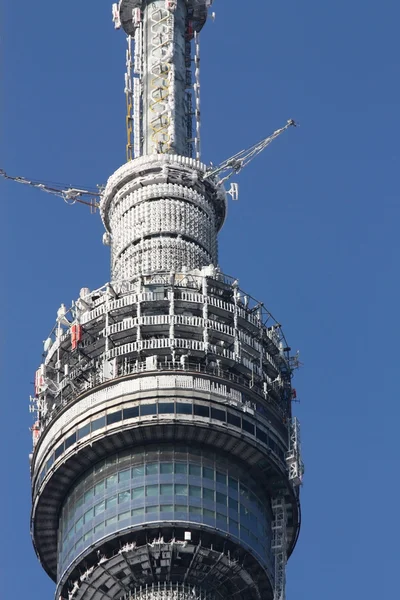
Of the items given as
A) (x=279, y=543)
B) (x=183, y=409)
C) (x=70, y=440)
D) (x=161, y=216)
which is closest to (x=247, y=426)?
(x=183, y=409)

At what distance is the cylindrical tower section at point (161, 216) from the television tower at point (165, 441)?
35 centimetres

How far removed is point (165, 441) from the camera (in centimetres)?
12762

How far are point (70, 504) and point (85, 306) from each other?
1459 cm

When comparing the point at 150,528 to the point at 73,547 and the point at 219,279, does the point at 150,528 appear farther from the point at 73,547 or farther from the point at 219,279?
the point at 219,279

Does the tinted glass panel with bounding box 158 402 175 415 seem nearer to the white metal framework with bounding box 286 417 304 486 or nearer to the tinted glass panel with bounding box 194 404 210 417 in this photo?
the tinted glass panel with bounding box 194 404 210 417

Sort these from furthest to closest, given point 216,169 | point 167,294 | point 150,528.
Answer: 1. point 216,169
2. point 167,294
3. point 150,528

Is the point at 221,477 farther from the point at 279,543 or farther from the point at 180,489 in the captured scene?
the point at 279,543

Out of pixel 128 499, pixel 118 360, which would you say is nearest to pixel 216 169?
pixel 118 360

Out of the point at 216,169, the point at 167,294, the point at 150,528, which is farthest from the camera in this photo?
the point at 216,169

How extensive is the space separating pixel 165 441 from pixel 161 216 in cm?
2390

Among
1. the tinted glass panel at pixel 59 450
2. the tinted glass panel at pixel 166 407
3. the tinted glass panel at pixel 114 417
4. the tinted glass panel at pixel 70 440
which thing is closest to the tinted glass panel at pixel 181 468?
the tinted glass panel at pixel 166 407

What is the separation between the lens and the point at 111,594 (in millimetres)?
124812

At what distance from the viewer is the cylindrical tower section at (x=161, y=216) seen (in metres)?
143

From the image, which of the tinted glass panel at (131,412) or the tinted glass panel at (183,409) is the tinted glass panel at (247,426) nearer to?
the tinted glass panel at (183,409)
